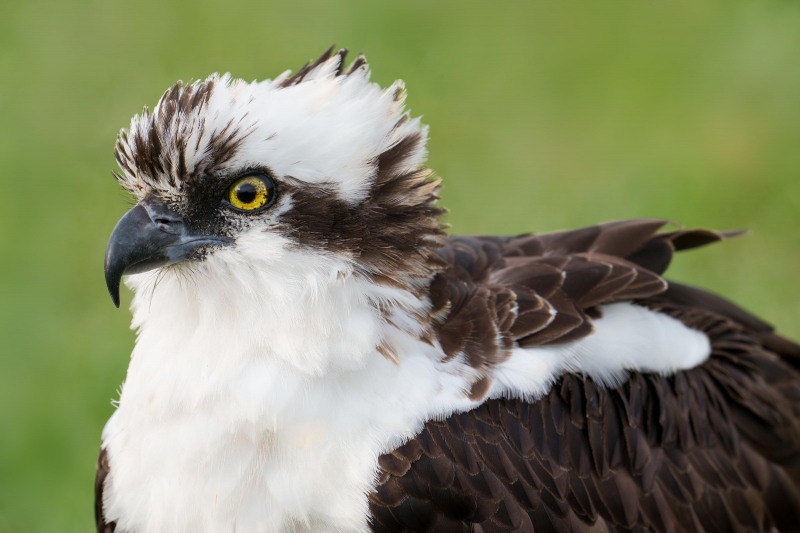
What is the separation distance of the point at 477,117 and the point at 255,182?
21.7 feet

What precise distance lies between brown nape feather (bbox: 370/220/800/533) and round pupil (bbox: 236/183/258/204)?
967 mm

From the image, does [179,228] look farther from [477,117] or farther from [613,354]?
[477,117]

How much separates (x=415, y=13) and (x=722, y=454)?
23.9ft

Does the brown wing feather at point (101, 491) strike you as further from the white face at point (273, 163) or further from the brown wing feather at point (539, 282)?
the brown wing feather at point (539, 282)

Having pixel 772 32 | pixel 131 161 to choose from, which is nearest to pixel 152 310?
pixel 131 161

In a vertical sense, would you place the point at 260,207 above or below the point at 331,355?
above

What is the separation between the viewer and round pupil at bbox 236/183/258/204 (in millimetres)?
3869

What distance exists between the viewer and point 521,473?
4.13 m

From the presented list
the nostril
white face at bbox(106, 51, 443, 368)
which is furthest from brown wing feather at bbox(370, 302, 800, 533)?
the nostril

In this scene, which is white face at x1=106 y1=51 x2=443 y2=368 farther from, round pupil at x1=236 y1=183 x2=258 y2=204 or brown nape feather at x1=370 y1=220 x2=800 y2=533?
brown nape feather at x1=370 y1=220 x2=800 y2=533

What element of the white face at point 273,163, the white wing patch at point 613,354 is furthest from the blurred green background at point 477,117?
the white face at point 273,163

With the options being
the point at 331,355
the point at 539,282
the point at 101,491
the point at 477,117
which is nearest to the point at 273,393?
the point at 331,355

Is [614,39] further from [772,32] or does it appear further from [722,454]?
[722,454]

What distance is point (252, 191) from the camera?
388 centimetres
